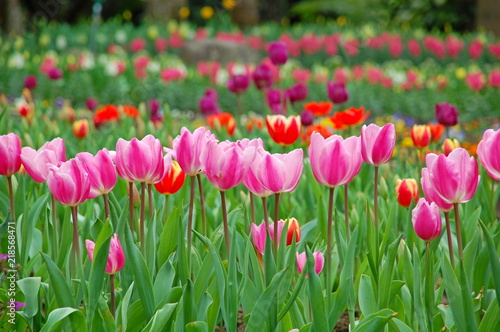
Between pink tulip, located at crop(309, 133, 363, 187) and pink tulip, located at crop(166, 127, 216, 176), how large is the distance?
203 millimetres

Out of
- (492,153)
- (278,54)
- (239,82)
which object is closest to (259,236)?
(492,153)

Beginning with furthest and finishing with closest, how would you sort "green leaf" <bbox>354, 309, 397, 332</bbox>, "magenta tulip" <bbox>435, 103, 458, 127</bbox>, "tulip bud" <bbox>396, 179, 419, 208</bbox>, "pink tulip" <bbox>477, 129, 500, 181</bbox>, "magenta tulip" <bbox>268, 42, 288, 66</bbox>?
1. "magenta tulip" <bbox>268, 42, 288, 66</bbox>
2. "magenta tulip" <bbox>435, 103, 458, 127</bbox>
3. "tulip bud" <bbox>396, 179, 419, 208</bbox>
4. "pink tulip" <bbox>477, 129, 500, 181</bbox>
5. "green leaf" <bbox>354, 309, 397, 332</bbox>

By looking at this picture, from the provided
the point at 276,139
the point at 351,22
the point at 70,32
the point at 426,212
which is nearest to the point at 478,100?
the point at 276,139

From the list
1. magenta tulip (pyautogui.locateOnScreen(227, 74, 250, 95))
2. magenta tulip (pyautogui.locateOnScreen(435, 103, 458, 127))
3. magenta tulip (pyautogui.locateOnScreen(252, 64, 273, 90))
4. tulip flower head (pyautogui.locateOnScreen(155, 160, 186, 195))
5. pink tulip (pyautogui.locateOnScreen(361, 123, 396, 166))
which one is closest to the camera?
pink tulip (pyautogui.locateOnScreen(361, 123, 396, 166))

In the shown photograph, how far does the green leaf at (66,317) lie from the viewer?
130cm

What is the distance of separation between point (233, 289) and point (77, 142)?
2.08 m

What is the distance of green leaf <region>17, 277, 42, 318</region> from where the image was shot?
4.86 ft

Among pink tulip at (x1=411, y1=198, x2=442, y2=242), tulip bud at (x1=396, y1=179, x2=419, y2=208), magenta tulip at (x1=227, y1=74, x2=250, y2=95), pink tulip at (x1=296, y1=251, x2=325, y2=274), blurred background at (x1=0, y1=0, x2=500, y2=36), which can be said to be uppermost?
blurred background at (x1=0, y1=0, x2=500, y2=36)

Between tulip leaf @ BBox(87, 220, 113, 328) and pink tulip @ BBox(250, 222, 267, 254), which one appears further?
pink tulip @ BBox(250, 222, 267, 254)

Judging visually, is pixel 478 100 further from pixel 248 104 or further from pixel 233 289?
pixel 233 289

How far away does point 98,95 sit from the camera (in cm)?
680

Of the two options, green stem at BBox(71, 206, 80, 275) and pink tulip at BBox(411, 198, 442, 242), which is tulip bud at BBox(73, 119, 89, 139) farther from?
pink tulip at BBox(411, 198, 442, 242)

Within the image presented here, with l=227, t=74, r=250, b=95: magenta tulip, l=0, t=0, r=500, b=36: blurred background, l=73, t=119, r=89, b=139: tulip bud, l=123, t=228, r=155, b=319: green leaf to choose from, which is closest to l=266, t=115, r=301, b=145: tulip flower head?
l=123, t=228, r=155, b=319: green leaf

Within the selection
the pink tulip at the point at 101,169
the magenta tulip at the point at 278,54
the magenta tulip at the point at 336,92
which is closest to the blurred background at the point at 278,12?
the magenta tulip at the point at 278,54
